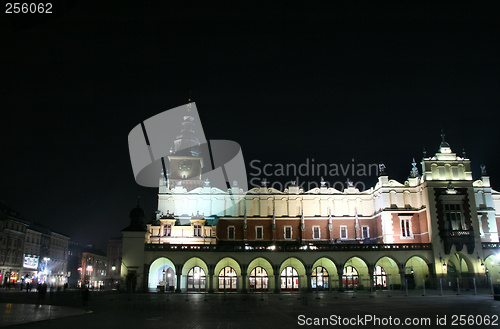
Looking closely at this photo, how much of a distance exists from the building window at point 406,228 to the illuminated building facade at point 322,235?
136 mm

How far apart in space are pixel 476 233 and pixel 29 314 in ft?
174

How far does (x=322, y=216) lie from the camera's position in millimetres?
65812

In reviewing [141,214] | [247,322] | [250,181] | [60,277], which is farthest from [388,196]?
[60,277]

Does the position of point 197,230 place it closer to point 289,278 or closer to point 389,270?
point 289,278

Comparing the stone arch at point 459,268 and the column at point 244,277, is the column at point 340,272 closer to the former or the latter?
the column at point 244,277

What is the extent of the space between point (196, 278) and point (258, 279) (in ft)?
26.2

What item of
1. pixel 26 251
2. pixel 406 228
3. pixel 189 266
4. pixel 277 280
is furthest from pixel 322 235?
pixel 26 251

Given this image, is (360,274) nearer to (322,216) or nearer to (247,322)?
(322,216)

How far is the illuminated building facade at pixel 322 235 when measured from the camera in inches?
1954

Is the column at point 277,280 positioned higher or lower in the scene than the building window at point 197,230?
lower

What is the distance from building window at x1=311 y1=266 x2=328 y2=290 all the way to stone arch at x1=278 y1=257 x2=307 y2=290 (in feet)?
6.05

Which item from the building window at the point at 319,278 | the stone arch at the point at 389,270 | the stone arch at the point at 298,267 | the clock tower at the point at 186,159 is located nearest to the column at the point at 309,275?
the stone arch at the point at 298,267

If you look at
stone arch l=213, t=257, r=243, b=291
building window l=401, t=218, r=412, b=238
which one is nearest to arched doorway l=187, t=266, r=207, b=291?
stone arch l=213, t=257, r=243, b=291

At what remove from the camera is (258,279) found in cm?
5262
